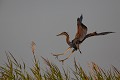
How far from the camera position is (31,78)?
941mm

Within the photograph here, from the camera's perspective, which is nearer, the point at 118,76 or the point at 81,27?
the point at 118,76

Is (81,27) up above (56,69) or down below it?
above

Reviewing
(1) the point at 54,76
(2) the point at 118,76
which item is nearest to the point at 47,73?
(1) the point at 54,76

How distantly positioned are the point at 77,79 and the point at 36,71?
161 millimetres

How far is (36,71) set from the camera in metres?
Result: 0.87

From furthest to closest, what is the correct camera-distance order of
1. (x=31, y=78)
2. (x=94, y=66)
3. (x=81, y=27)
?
1. (x=81, y=27)
2. (x=31, y=78)
3. (x=94, y=66)

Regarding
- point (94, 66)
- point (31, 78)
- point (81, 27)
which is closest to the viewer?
point (94, 66)

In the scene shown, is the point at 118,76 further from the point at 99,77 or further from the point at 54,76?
the point at 54,76

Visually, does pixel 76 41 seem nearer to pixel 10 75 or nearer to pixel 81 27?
pixel 81 27

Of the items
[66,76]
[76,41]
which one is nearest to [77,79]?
[66,76]

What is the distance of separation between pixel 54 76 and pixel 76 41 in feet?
1.75

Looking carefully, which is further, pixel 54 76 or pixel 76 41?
pixel 76 41

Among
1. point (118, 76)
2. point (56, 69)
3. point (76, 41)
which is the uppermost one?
point (76, 41)

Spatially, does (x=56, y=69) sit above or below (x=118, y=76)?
above
